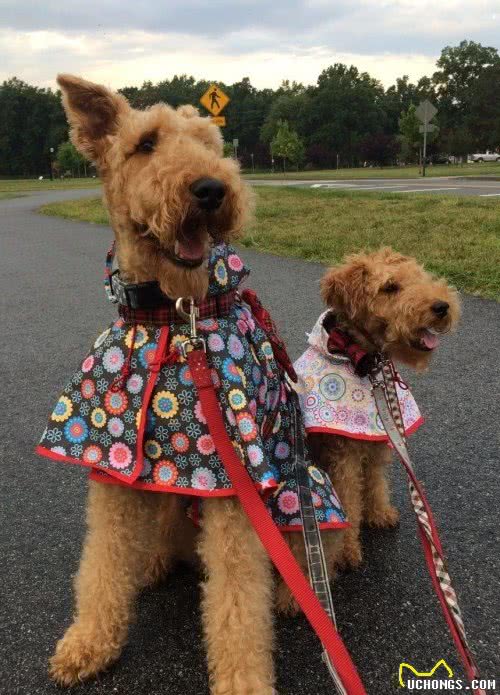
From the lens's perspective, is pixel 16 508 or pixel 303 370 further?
pixel 16 508

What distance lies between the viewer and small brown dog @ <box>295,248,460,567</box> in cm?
248

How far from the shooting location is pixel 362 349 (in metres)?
2.61

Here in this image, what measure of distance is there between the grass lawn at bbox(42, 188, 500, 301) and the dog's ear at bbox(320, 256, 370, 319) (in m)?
3.69

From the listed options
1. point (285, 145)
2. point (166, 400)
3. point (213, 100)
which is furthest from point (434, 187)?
point (285, 145)

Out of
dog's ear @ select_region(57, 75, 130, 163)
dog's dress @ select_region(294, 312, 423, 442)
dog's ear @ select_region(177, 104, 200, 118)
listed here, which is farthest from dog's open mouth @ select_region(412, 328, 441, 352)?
dog's ear @ select_region(57, 75, 130, 163)

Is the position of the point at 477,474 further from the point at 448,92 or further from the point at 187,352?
the point at 448,92

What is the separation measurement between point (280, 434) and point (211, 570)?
0.52m

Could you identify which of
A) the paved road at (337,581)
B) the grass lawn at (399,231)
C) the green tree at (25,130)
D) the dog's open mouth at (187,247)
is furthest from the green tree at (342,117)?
the dog's open mouth at (187,247)

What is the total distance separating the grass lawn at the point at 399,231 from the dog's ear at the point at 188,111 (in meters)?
3.81

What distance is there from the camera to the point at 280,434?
7.16 ft

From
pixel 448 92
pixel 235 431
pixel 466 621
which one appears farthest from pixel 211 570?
pixel 448 92

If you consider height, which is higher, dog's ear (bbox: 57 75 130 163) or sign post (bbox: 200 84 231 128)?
sign post (bbox: 200 84 231 128)

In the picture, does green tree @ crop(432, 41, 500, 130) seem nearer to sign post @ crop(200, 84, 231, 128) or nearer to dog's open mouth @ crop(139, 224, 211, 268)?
sign post @ crop(200, 84, 231, 128)

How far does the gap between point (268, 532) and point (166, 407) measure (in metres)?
0.49
